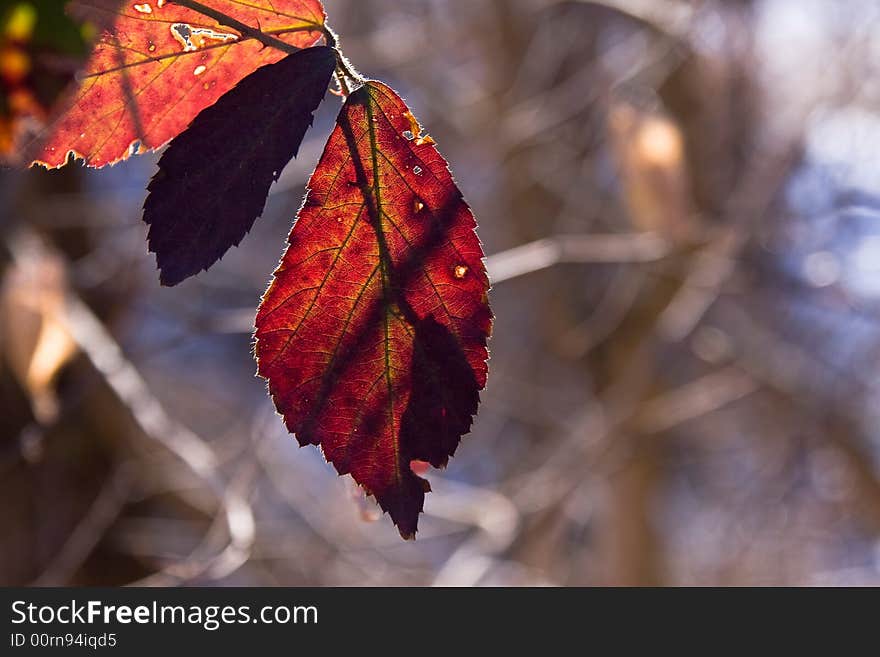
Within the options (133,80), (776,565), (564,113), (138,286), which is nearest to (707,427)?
(776,565)

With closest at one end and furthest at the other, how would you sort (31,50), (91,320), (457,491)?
1. (31,50)
2. (91,320)
3. (457,491)

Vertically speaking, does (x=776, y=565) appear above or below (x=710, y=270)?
below

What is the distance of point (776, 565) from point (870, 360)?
3.30 feet

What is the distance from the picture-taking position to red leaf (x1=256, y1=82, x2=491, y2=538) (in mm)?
436

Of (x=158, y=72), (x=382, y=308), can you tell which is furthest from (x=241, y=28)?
(x=382, y=308)

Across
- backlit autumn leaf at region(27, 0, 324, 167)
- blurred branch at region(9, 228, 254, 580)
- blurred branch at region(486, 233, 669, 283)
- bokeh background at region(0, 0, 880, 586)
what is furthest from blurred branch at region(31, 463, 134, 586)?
backlit autumn leaf at region(27, 0, 324, 167)

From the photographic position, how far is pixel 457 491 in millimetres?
2922

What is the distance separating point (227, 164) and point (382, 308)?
0.10 metres

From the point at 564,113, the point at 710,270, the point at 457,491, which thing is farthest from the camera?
the point at 457,491

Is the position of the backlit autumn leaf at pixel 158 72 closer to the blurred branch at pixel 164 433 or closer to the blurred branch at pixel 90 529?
the blurred branch at pixel 164 433

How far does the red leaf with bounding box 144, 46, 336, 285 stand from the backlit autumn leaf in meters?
0.04
